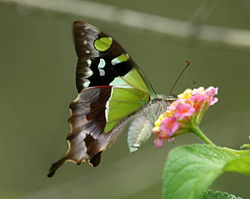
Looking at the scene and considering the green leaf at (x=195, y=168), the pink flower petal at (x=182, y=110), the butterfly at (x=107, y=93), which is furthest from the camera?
the butterfly at (x=107, y=93)

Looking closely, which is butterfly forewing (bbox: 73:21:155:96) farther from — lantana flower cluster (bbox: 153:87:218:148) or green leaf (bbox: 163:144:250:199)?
green leaf (bbox: 163:144:250:199)

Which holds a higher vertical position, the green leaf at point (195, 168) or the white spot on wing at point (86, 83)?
the green leaf at point (195, 168)

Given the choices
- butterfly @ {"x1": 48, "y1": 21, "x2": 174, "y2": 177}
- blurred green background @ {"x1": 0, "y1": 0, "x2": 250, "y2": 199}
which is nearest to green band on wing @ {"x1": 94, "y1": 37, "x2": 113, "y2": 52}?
butterfly @ {"x1": 48, "y1": 21, "x2": 174, "y2": 177}

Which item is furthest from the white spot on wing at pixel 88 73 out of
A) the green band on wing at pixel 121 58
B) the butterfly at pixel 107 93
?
the green band on wing at pixel 121 58

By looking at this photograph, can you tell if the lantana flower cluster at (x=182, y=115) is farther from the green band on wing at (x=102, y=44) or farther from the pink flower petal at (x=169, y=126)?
the green band on wing at (x=102, y=44)

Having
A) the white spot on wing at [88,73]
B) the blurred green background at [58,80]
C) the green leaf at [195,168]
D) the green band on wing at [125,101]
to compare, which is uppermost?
the green leaf at [195,168]

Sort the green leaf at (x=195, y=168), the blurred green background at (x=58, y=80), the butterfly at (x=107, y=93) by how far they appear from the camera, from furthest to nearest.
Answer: the blurred green background at (x=58, y=80) → the butterfly at (x=107, y=93) → the green leaf at (x=195, y=168)

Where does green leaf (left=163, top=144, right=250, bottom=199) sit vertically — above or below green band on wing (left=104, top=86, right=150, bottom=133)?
above

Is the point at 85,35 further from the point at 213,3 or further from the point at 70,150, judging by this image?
the point at 213,3
